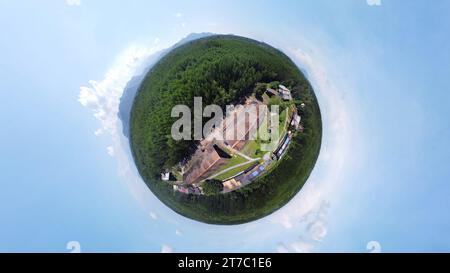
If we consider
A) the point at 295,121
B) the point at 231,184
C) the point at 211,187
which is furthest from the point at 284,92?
the point at 211,187

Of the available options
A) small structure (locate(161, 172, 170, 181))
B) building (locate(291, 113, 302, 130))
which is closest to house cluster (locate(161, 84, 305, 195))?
small structure (locate(161, 172, 170, 181))

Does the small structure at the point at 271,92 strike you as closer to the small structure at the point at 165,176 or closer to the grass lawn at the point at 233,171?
the grass lawn at the point at 233,171

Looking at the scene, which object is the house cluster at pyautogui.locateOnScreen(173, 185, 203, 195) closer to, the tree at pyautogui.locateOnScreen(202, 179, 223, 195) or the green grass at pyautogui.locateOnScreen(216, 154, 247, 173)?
the tree at pyautogui.locateOnScreen(202, 179, 223, 195)

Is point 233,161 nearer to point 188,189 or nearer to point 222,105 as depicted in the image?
point 188,189

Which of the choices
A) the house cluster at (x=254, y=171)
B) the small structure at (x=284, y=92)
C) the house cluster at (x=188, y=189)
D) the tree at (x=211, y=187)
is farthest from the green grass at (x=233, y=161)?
the small structure at (x=284, y=92)
